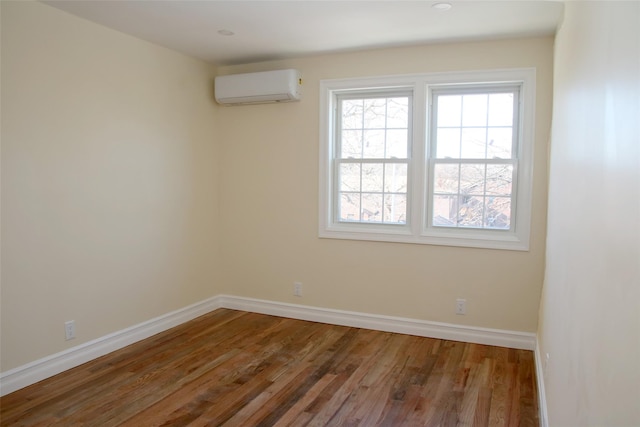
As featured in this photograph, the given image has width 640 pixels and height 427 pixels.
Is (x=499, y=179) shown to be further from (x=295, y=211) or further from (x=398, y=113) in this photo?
(x=295, y=211)

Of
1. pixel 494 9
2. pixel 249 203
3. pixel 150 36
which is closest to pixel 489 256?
pixel 494 9

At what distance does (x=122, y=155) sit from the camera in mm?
3568

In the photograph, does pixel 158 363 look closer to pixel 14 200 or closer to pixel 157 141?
pixel 14 200

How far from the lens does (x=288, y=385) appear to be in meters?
3.01

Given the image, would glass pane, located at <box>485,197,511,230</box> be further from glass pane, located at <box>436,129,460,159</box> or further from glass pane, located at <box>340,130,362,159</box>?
glass pane, located at <box>340,130,362,159</box>

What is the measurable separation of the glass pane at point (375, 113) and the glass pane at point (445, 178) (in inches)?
25.9

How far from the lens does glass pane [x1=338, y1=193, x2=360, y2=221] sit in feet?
14.1

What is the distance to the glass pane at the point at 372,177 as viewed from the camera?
416 cm

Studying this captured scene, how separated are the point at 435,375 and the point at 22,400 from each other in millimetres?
2681

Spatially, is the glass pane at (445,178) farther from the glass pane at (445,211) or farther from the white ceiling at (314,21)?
the white ceiling at (314,21)

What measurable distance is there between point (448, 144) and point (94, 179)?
2.88 metres

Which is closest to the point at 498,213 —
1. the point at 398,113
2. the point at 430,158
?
the point at 430,158

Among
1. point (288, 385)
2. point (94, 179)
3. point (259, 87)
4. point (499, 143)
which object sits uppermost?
point (259, 87)

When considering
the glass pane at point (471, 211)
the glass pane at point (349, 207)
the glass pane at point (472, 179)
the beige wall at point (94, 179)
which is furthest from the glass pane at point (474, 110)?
the beige wall at point (94, 179)
